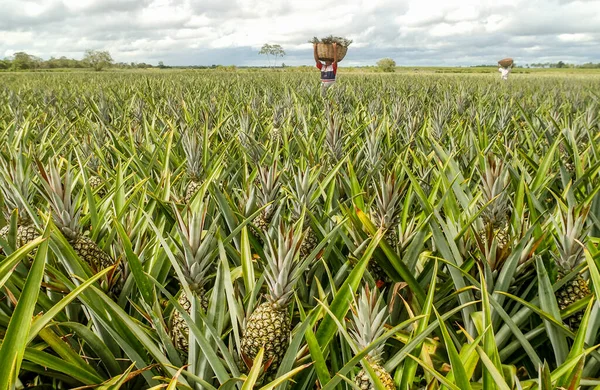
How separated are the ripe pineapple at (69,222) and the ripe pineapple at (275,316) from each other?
1.76 ft

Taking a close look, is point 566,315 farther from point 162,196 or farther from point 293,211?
point 162,196

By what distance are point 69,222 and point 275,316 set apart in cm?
78

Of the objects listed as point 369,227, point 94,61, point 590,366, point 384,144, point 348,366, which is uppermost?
point 94,61

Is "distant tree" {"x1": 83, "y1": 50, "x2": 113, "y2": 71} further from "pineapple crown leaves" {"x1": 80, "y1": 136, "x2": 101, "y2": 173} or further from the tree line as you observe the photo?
"pineapple crown leaves" {"x1": 80, "y1": 136, "x2": 101, "y2": 173}

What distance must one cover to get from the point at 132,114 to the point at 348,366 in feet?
14.4

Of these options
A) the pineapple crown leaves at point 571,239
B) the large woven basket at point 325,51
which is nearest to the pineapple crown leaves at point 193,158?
the pineapple crown leaves at point 571,239

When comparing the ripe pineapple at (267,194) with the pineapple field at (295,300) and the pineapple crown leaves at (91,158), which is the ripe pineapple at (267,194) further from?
the pineapple crown leaves at (91,158)

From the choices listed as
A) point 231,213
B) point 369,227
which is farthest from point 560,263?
point 231,213

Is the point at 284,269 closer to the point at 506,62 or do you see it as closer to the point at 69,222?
the point at 69,222

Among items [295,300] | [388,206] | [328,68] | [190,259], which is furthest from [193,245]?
[328,68]

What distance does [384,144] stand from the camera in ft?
10.0

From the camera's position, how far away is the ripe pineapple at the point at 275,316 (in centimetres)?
94

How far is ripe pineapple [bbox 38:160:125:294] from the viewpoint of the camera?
1.22 metres

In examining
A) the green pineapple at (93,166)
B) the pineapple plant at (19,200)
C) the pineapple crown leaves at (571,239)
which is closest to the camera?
the pineapple crown leaves at (571,239)
